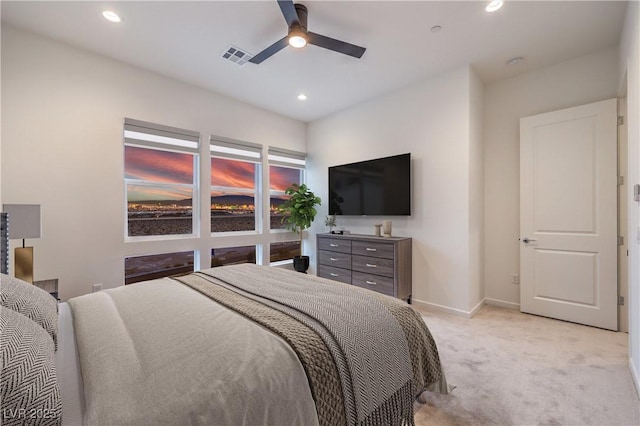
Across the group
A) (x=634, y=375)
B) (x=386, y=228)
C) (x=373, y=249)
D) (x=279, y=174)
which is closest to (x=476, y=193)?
(x=386, y=228)

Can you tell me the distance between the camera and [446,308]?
10.9 ft

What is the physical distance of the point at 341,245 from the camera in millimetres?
3943

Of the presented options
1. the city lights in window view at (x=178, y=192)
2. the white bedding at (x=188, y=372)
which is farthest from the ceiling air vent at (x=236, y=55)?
the white bedding at (x=188, y=372)

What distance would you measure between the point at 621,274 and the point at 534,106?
6.67 feet

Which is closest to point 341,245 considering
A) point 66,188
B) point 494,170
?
point 494,170

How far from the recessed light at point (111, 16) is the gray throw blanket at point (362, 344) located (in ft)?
8.81

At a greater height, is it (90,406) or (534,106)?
(534,106)

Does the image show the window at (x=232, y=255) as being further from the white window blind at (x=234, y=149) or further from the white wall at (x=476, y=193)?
the white wall at (x=476, y=193)

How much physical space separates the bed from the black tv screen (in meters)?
2.27

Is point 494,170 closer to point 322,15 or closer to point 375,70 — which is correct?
point 375,70

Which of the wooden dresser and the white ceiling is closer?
the white ceiling

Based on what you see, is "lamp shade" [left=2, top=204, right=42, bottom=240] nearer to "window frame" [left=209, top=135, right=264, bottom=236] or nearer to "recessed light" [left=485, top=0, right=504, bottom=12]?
"window frame" [left=209, top=135, right=264, bottom=236]

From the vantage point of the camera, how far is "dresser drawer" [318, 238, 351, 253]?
12.7 ft

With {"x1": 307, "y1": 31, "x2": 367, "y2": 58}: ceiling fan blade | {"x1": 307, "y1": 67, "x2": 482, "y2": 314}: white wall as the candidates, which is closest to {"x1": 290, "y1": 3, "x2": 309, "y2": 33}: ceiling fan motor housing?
{"x1": 307, "y1": 31, "x2": 367, "y2": 58}: ceiling fan blade
